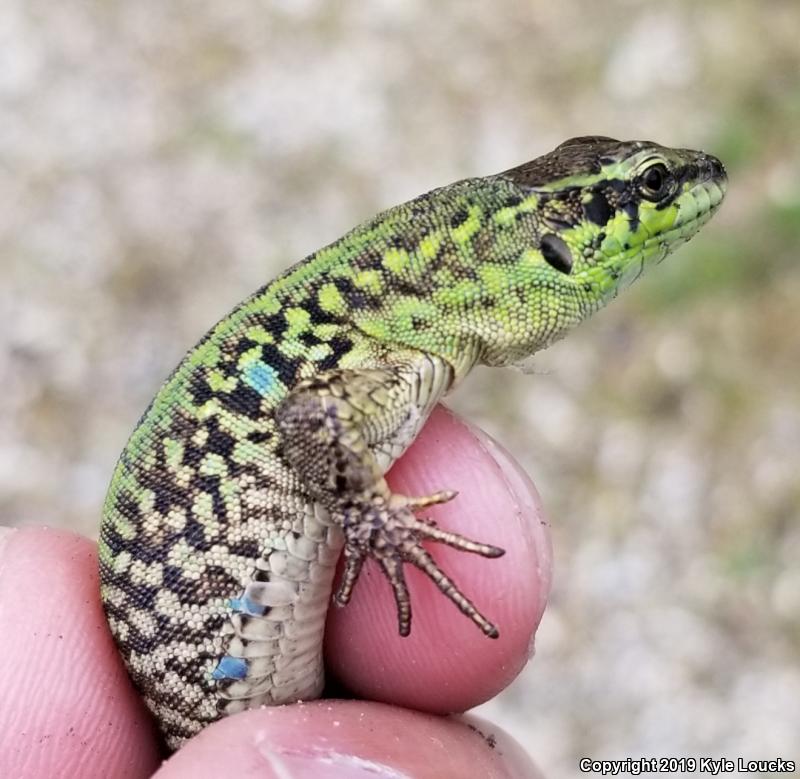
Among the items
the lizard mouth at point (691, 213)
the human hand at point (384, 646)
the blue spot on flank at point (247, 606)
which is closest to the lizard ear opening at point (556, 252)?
the lizard mouth at point (691, 213)

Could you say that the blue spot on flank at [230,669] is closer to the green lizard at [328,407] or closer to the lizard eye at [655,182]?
the green lizard at [328,407]

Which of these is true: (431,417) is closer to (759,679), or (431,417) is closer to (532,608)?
(532,608)

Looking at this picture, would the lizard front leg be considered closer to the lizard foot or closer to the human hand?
the lizard foot

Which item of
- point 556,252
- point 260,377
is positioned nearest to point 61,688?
point 260,377

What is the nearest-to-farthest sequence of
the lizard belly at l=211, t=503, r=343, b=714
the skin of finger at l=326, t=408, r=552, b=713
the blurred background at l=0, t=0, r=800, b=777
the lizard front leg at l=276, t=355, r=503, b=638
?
1. the lizard front leg at l=276, t=355, r=503, b=638
2. the lizard belly at l=211, t=503, r=343, b=714
3. the skin of finger at l=326, t=408, r=552, b=713
4. the blurred background at l=0, t=0, r=800, b=777

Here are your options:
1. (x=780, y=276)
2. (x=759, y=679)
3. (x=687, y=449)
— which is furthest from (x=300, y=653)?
(x=780, y=276)

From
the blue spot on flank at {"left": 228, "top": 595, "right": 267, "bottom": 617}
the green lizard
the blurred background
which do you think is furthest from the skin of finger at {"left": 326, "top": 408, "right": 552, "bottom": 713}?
the blurred background
